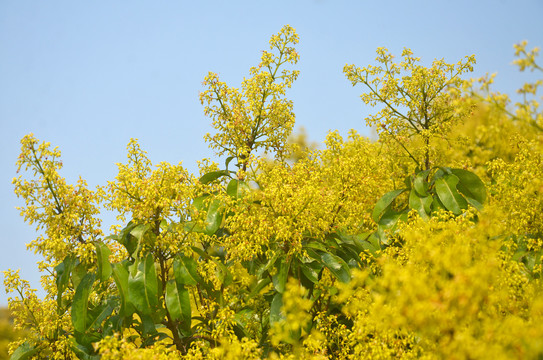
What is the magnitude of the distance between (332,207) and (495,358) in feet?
7.92

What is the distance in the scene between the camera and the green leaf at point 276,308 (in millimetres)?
3796

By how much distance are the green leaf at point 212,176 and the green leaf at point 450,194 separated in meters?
1.98

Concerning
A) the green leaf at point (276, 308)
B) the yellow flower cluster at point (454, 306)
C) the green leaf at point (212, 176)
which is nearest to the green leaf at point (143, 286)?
the green leaf at point (276, 308)

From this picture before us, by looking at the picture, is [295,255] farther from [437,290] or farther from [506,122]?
[506,122]

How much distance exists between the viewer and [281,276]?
152 inches

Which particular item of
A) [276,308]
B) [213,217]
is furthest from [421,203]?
[213,217]

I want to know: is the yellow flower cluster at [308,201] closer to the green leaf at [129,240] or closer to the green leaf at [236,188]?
the green leaf at [236,188]

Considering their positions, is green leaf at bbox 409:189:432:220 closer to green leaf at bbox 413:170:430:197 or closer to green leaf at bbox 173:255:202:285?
green leaf at bbox 413:170:430:197

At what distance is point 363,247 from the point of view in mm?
4207

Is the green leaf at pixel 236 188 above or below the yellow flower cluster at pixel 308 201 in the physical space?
above

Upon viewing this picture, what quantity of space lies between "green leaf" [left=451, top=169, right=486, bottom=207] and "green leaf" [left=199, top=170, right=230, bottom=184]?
7.19 feet

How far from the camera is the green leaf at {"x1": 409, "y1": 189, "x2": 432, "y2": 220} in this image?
436cm

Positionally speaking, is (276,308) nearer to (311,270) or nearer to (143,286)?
(311,270)

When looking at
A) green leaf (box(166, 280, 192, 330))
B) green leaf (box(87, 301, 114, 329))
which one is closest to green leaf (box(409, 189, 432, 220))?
green leaf (box(166, 280, 192, 330))
